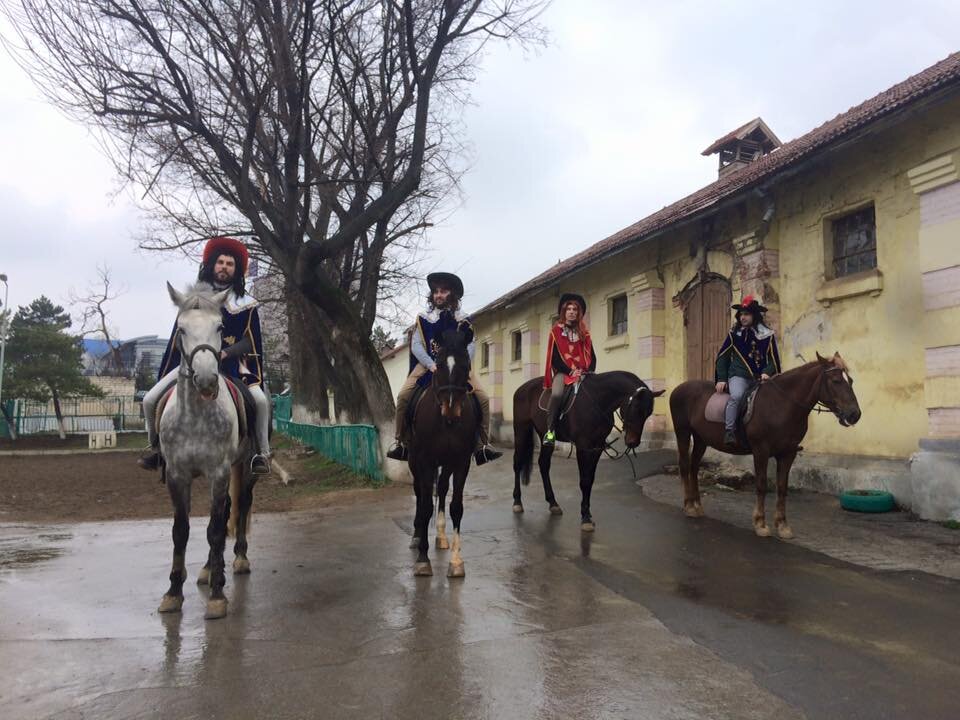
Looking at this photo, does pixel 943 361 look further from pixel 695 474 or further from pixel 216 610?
pixel 216 610

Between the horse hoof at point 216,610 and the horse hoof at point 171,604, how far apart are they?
25 centimetres

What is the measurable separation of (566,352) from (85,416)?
36.6 metres

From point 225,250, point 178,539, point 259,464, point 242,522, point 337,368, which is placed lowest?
point 242,522

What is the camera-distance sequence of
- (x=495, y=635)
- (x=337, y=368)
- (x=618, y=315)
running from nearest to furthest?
(x=495, y=635)
(x=618, y=315)
(x=337, y=368)

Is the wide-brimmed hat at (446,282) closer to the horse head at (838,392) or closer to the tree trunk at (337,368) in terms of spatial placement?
the horse head at (838,392)

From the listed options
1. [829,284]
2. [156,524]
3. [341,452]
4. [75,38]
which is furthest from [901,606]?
[75,38]

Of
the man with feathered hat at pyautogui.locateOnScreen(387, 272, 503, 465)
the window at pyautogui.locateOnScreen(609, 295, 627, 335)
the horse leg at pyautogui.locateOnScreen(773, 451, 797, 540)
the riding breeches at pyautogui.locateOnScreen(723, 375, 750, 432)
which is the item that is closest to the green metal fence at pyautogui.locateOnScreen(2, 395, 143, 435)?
the window at pyautogui.locateOnScreen(609, 295, 627, 335)

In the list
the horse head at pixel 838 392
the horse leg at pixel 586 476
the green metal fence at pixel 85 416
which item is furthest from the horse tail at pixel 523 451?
the green metal fence at pixel 85 416

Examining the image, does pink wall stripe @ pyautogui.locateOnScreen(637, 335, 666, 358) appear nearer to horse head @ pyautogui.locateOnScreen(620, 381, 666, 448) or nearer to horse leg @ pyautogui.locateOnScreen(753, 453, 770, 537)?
horse head @ pyautogui.locateOnScreen(620, 381, 666, 448)

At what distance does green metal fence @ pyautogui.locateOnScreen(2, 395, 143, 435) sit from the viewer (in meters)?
34.7

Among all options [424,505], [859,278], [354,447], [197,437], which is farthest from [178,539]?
[354,447]

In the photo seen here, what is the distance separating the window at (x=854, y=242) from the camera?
914 centimetres

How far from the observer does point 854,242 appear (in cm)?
946

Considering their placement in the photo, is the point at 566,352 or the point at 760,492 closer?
the point at 760,492
